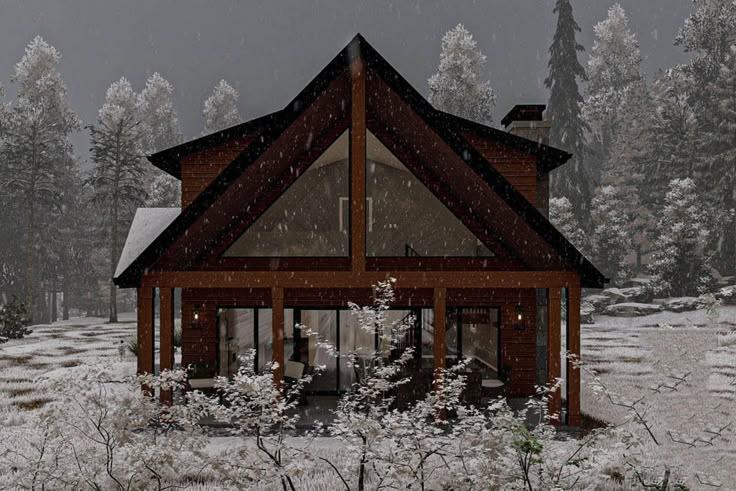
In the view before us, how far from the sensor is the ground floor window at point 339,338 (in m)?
12.1

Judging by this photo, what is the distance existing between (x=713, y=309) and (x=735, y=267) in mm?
31712

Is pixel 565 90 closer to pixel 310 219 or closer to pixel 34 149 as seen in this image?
pixel 34 149

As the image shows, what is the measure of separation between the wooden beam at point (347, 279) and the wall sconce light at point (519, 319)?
2.48m

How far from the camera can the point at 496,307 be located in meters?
12.3

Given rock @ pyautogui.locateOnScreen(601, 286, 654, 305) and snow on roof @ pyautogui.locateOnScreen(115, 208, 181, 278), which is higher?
snow on roof @ pyautogui.locateOnScreen(115, 208, 181, 278)

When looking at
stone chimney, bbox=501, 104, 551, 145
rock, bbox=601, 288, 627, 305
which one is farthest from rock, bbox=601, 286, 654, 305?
stone chimney, bbox=501, 104, 551, 145

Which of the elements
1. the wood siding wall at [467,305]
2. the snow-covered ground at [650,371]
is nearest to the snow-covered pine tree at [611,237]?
the snow-covered ground at [650,371]

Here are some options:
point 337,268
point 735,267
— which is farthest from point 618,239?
point 337,268

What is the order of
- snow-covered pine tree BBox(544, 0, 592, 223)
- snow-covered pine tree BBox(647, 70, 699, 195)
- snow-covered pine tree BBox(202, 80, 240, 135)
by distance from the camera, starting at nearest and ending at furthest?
snow-covered pine tree BBox(647, 70, 699, 195), snow-covered pine tree BBox(544, 0, 592, 223), snow-covered pine tree BBox(202, 80, 240, 135)

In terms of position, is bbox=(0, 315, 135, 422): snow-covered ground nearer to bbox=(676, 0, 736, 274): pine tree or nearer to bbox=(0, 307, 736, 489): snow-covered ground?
bbox=(0, 307, 736, 489): snow-covered ground

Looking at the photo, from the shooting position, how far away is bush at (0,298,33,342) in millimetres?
23245

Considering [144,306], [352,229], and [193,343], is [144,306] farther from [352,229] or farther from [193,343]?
[352,229]

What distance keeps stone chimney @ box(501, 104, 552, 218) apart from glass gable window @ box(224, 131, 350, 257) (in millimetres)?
5902

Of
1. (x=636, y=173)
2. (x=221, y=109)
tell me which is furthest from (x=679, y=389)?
(x=221, y=109)
